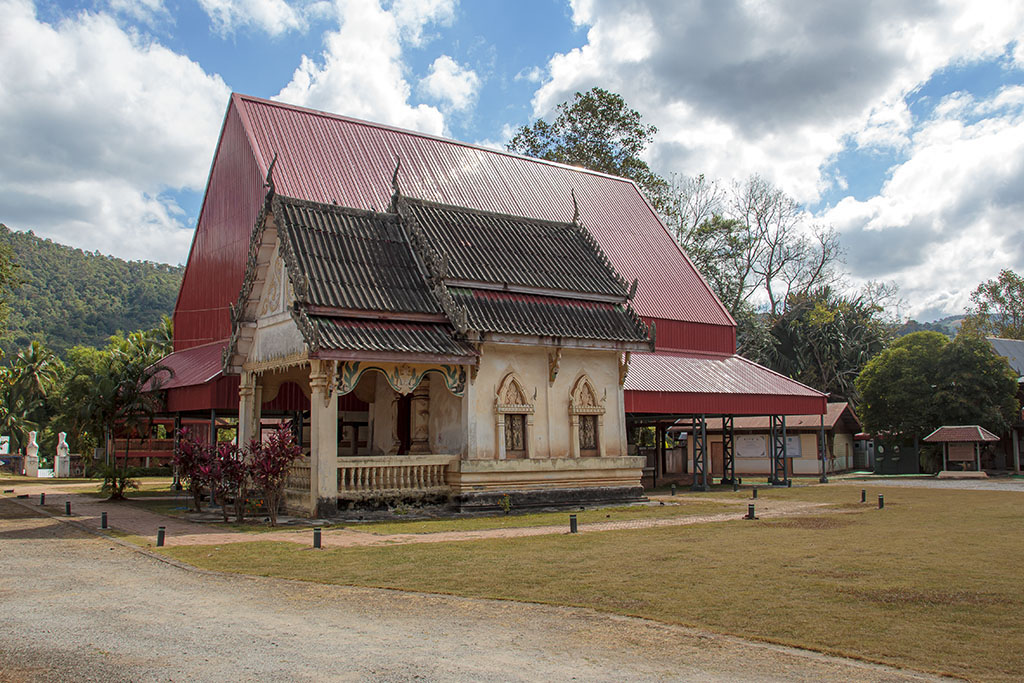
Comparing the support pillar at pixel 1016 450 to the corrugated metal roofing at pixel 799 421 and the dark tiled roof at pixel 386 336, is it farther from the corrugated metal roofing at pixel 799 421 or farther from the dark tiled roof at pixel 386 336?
the dark tiled roof at pixel 386 336

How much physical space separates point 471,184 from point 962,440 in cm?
2269

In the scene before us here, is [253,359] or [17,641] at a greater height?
[253,359]

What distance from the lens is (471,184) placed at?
31719mm

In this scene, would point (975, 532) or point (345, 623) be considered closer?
point (345, 623)

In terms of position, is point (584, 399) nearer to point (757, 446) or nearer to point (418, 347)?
point (418, 347)

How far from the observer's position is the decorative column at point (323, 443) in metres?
17.1

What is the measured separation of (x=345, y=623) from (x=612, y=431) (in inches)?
546

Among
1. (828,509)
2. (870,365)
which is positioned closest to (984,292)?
(870,365)

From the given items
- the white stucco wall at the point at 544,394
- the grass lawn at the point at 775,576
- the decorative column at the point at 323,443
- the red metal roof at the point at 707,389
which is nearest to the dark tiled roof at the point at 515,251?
the white stucco wall at the point at 544,394

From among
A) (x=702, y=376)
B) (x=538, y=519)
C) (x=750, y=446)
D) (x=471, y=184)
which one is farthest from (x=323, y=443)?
(x=750, y=446)

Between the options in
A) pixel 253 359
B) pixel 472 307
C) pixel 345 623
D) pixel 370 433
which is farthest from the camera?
pixel 370 433

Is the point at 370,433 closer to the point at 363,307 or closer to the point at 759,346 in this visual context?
the point at 363,307

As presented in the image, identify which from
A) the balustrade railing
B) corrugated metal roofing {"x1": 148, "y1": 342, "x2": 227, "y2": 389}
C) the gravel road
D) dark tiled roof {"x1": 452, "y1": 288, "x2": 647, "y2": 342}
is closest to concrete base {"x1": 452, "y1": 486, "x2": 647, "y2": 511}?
the balustrade railing

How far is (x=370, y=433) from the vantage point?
23.0 metres
